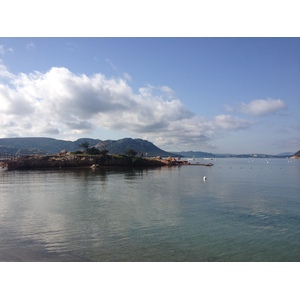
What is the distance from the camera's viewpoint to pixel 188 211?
2744cm

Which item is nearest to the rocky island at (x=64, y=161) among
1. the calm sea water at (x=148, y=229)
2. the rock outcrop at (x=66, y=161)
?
the rock outcrop at (x=66, y=161)

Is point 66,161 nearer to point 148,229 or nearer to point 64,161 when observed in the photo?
point 64,161

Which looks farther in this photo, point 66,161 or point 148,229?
point 66,161

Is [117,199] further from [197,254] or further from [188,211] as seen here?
[197,254]

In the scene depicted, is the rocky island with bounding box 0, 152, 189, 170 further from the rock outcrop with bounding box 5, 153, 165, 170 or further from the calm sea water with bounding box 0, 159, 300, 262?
the calm sea water with bounding box 0, 159, 300, 262

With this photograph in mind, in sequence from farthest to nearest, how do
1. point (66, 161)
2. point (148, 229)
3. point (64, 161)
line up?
1. point (66, 161)
2. point (64, 161)
3. point (148, 229)

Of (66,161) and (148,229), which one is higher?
(66,161)

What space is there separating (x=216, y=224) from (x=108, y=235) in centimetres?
942

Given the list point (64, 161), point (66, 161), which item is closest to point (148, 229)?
point (64, 161)

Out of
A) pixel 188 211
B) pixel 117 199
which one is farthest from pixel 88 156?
pixel 188 211

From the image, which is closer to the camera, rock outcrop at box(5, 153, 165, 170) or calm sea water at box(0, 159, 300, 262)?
calm sea water at box(0, 159, 300, 262)

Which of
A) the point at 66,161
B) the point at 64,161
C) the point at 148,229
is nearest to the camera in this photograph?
the point at 148,229

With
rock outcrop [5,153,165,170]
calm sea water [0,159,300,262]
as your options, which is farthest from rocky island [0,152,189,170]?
calm sea water [0,159,300,262]

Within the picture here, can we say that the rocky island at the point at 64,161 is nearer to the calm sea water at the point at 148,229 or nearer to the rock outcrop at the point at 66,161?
the rock outcrop at the point at 66,161
